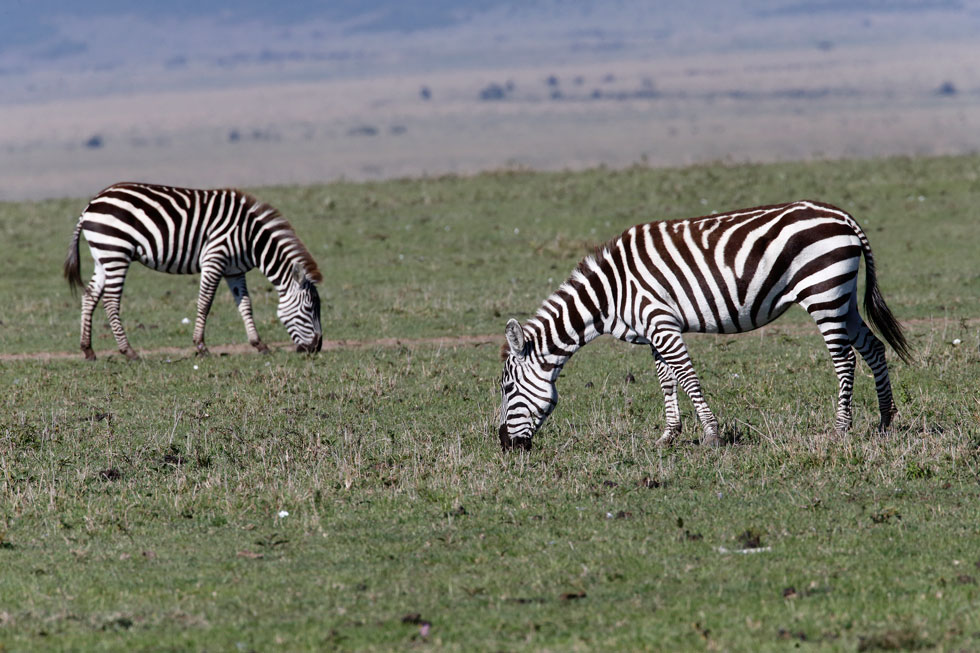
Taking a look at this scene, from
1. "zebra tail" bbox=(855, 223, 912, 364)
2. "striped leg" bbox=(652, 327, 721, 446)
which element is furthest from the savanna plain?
"zebra tail" bbox=(855, 223, 912, 364)

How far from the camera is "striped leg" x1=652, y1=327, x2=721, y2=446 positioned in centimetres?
1082

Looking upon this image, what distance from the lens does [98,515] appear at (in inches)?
346

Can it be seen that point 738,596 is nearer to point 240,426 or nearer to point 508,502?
point 508,502

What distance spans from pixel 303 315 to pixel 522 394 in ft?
24.0

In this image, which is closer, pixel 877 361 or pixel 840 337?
pixel 840 337

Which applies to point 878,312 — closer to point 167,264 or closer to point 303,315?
point 303,315

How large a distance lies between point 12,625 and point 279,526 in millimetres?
2342

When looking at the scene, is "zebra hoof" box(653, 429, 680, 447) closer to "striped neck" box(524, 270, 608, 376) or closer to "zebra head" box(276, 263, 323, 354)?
"striped neck" box(524, 270, 608, 376)

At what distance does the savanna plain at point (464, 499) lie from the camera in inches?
253

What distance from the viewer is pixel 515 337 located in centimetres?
1070

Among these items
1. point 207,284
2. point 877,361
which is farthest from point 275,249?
point 877,361

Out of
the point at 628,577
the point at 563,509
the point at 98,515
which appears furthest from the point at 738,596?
the point at 98,515

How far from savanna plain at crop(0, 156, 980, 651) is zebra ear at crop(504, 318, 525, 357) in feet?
3.23

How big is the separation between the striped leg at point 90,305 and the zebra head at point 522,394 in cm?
862
